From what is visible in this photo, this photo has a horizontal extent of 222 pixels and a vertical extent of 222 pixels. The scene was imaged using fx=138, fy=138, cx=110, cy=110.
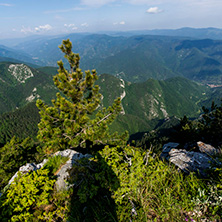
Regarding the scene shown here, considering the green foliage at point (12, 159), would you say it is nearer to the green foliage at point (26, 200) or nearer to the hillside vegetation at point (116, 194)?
the green foliage at point (26, 200)

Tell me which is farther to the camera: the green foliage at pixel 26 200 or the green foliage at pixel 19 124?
the green foliage at pixel 19 124

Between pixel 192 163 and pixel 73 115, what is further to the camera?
pixel 73 115

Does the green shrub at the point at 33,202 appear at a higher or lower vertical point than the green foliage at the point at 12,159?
higher

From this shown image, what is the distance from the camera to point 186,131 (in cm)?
2484

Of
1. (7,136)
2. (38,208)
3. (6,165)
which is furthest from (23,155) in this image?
(7,136)

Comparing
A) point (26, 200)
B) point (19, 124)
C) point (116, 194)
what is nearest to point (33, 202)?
point (26, 200)

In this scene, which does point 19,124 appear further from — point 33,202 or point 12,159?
point 33,202

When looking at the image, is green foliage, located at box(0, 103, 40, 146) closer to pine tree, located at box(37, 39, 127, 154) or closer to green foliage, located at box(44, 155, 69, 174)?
pine tree, located at box(37, 39, 127, 154)

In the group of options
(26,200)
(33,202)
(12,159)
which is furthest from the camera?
(12,159)

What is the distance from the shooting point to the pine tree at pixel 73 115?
1398cm

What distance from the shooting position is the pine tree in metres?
14.0

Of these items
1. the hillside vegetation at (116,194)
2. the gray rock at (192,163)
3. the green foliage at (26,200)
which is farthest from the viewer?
the gray rock at (192,163)

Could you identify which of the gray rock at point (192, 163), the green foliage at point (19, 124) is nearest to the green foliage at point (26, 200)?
the gray rock at point (192, 163)

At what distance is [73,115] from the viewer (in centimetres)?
1516
